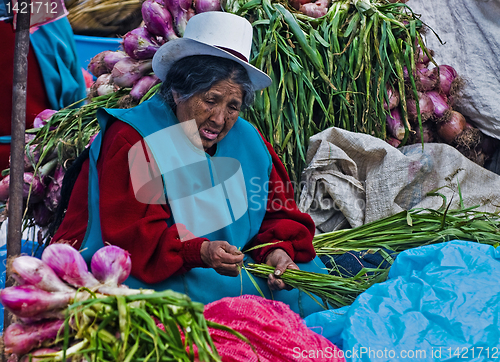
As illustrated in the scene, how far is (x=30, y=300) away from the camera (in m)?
1.05

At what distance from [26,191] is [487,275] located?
2209 millimetres

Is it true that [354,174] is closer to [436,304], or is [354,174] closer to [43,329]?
[436,304]

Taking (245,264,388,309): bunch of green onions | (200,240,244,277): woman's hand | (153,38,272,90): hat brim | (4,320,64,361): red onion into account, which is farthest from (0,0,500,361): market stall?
(4,320,64,361): red onion

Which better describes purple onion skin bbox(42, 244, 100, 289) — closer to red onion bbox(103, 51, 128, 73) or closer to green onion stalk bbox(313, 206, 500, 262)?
green onion stalk bbox(313, 206, 500, 262)

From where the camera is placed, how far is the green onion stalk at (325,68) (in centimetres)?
289

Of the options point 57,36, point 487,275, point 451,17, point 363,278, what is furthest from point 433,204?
point 57,36

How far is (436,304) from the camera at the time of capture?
1.52 meters

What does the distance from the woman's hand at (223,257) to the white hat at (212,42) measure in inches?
31.4

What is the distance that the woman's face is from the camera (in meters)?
2.02

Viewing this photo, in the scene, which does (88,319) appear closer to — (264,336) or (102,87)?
(264,336)

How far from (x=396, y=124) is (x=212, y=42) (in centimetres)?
158

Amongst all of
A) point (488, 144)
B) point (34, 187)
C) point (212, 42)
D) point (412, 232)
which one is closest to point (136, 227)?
point (212, 42)

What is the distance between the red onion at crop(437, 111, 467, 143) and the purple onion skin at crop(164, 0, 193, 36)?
180 centimetres

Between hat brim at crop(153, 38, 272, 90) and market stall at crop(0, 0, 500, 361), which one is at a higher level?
hat brim at crop(153, 38, 272, 90)
